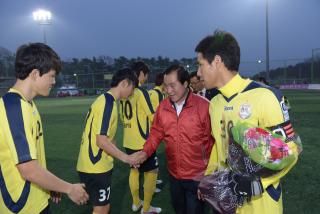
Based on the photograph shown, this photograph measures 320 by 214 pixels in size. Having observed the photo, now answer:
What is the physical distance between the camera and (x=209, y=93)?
7746 millimetres

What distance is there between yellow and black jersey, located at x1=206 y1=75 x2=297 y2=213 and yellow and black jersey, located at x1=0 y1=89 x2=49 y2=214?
1323 millimetres

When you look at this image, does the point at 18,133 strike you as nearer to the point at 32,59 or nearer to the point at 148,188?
the point at 32,59

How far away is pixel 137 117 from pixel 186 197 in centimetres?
228

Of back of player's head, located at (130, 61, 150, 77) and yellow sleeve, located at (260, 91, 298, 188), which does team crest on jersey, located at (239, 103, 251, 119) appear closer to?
yellow sleeve, located at (260, 91, 298, 188)

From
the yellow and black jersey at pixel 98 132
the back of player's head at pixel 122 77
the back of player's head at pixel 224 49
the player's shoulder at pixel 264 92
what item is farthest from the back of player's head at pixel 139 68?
the player's shoulder at pixel 264 92

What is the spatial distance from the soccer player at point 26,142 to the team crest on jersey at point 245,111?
1.21m

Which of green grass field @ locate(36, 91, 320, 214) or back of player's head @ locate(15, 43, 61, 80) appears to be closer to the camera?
back of player's head @ locate(15, 43, 61, 80)

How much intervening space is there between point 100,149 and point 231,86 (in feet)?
6.06

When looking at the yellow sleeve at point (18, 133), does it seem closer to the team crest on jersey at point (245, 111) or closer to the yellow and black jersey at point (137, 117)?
the team crest on jersey at point (245, 111)

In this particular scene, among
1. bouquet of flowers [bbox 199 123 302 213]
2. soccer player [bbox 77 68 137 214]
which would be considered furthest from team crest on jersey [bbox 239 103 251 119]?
soccer player [bbox 77 68 137 214]

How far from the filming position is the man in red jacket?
3.77 meters

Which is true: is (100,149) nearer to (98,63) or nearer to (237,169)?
(237,169)

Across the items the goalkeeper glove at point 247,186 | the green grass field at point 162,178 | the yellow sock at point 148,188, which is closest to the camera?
the goalkeeper glove at point 247,186

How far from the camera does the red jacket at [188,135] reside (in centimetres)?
376
